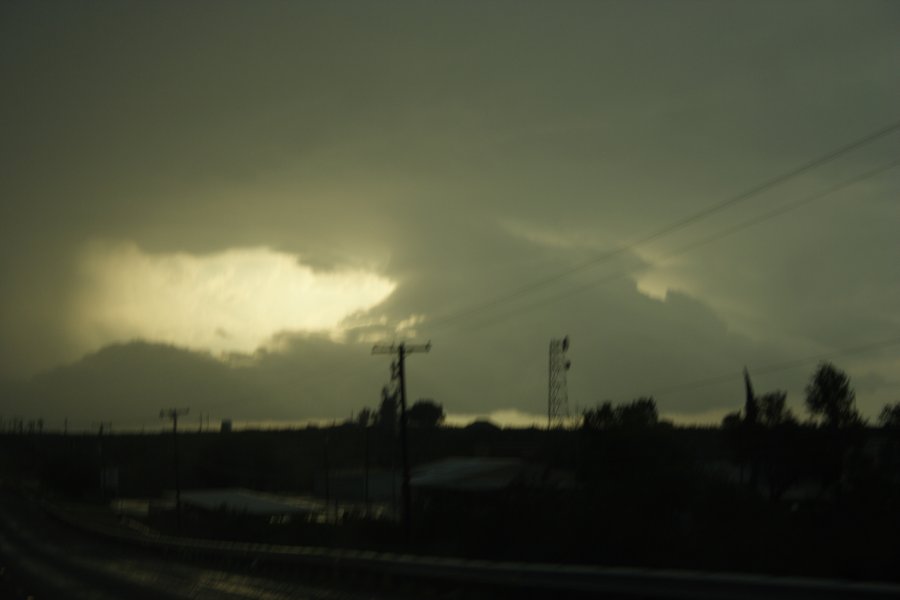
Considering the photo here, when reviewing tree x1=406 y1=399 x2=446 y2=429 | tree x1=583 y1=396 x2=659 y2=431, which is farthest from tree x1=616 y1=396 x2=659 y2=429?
tree x1=406 y1=399 x2=446 y2=429

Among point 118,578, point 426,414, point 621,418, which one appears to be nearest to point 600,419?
point 621,418

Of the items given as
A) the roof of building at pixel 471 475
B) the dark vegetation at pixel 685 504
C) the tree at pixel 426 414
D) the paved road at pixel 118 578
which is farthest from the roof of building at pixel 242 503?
the tree at pixel 426 414

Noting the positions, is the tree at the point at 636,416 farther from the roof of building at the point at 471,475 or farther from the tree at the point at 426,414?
the tree at the point at 426,414

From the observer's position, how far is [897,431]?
4519cm

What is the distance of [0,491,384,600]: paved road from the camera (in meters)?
17.2

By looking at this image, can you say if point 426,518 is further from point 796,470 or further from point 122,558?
point 796,470

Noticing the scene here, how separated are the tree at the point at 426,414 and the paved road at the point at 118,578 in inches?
5435

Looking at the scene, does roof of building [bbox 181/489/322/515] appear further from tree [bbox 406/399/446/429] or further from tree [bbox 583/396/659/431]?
tree [bbox 406/399/446/429]

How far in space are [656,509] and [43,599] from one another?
20.3 m

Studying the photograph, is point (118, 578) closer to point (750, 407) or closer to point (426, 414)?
point (750, 407)

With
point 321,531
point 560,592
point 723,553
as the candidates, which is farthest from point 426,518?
point 560,592

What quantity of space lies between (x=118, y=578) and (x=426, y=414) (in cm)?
15784

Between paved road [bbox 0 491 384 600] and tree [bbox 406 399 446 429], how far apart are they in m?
138

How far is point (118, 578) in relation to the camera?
72.7ft
